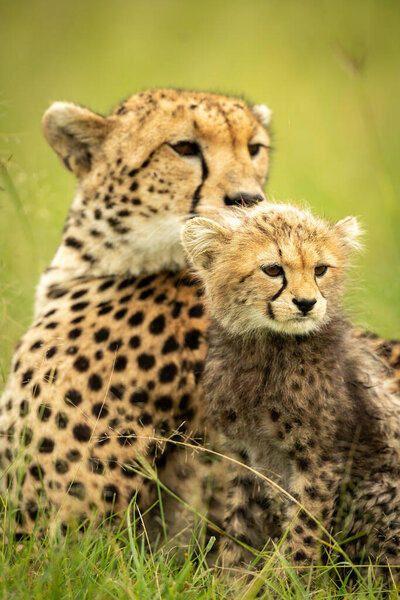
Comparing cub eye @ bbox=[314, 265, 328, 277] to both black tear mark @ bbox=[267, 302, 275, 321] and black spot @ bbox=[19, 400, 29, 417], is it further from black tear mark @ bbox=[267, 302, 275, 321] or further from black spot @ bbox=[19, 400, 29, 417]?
black spot @ bbox=[19, 400, 29, 417]

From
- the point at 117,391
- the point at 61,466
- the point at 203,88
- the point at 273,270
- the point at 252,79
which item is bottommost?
the point at 61,466

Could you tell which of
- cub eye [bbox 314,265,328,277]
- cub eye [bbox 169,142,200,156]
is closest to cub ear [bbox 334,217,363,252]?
cub eye [bbox 314,265,328,277]

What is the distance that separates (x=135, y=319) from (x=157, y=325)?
8cm

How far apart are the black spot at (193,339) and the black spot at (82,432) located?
16.8 inches

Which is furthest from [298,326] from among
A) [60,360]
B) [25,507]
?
[25,507]

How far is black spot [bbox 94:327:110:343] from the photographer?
3051mm

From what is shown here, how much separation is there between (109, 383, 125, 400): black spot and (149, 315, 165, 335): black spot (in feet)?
0.70

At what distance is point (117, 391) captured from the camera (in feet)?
9.71

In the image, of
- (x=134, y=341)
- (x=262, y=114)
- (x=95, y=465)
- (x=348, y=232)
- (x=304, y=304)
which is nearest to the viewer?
(x=304, y=304)

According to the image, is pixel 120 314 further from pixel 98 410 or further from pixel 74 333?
pixel 98 410

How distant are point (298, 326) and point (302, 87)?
9.66 metres

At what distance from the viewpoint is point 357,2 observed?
1249 centimetres

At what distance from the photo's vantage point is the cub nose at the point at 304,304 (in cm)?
243

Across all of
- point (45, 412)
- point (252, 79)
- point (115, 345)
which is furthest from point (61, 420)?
point (252, 79)
